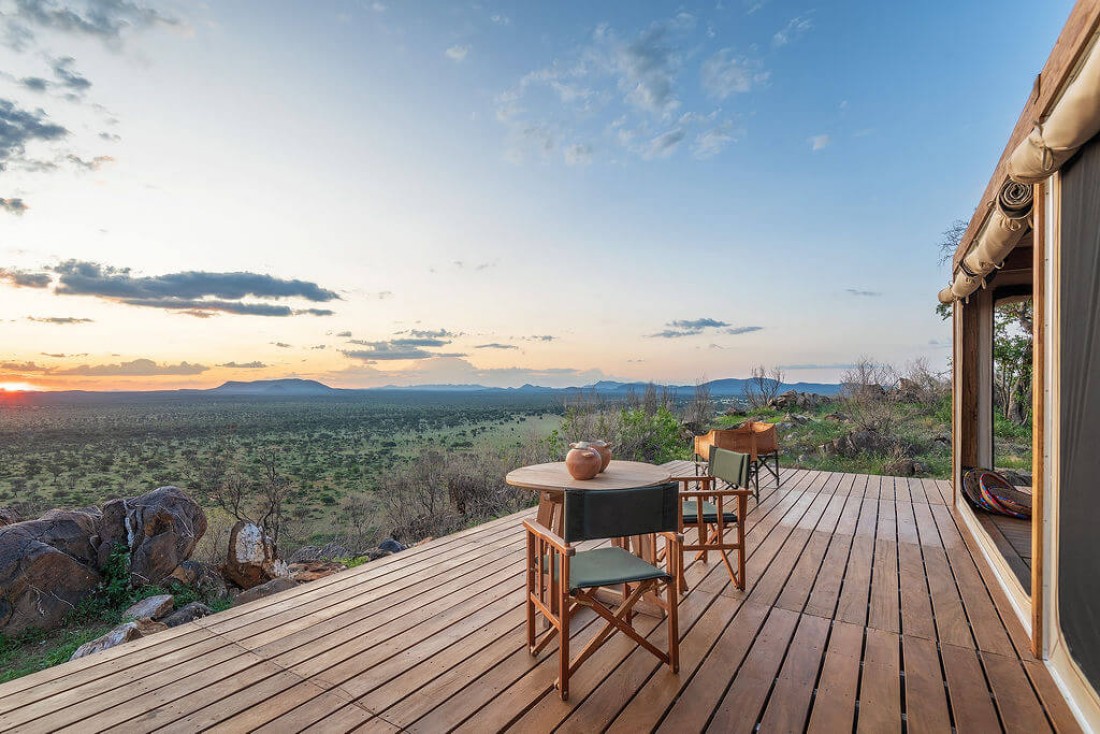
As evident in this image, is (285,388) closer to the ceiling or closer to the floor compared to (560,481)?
closer to the floor

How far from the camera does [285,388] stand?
87.8 m

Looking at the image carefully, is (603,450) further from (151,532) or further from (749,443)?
(151,532)

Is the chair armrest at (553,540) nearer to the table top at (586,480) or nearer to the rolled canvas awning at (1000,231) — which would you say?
the table top at (586,480)

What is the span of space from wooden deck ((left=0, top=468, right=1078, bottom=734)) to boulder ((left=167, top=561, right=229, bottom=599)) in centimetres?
217

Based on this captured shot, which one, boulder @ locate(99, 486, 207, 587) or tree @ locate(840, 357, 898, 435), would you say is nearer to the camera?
boulder @ locate(99, 486, 207, 587)

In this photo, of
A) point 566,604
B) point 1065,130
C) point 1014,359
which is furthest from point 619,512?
point 1014,359

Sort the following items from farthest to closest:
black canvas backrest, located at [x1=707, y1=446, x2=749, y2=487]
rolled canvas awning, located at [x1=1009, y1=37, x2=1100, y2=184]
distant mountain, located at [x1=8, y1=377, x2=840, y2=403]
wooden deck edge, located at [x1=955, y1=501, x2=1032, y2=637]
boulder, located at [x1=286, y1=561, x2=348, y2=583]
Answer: distant mountain, located at [x1=8, y1=377, x2=840, y2=403]
boulder, located at [x1=286, y1=561, x2=348, y2=583]
black canvas backrest, located at [x1=707, y1=446, x2=749, y2=487]
wooden deck edge, located at [x1=955, y1=501, x2=1032, y2=637]
rolled canvas awning, located at [x1=1009, y1=37, x2=1100, y2=184]

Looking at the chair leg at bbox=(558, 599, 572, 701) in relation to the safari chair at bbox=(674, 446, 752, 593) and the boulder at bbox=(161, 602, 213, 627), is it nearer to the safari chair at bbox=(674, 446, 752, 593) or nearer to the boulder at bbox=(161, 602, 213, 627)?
the safari chair at bbox=(674, 446, 752, 593)

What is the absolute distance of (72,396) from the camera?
48125 mm

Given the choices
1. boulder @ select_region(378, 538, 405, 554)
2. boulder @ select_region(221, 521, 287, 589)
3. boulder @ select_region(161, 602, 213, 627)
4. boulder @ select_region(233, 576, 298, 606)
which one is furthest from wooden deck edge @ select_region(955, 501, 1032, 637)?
boulder @ select_region(221, 521, 287, 589)

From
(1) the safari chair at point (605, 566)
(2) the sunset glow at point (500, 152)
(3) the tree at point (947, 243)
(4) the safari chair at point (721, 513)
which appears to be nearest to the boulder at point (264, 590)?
(1) the safari chair at point (605, 566)

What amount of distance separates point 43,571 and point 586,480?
14.3ft

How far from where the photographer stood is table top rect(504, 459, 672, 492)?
2.74 meters

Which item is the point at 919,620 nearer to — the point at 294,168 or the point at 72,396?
the point at 294,168
